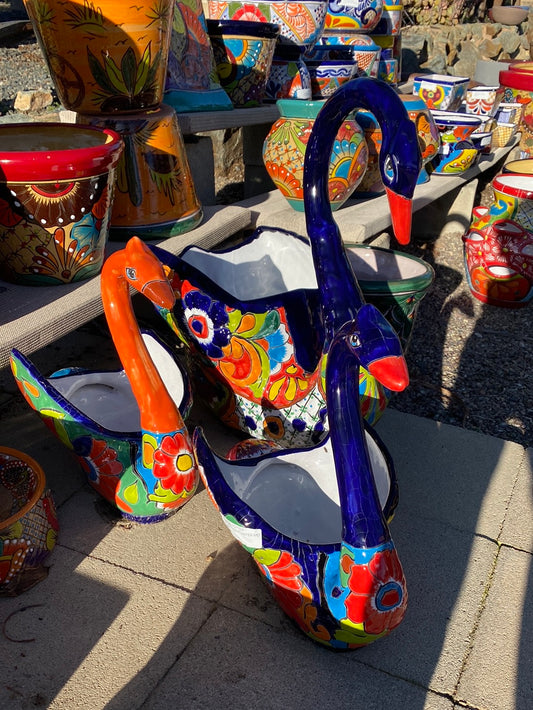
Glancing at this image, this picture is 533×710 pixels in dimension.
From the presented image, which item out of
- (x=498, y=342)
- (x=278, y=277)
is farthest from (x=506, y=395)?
(x=278, y=277)

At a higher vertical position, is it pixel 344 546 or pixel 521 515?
pixel 344 546

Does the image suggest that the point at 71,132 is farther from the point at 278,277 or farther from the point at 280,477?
the point at 280,477

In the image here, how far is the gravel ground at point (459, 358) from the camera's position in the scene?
2158 millimetres

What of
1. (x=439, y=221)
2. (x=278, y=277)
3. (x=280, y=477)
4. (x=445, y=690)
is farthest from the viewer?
(x=439, y=221)

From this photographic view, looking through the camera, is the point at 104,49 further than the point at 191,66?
No

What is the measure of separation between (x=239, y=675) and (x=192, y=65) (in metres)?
1.74

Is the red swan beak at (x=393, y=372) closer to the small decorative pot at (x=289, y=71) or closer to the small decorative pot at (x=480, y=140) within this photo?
the small decorative pot at (x=289, y=71)

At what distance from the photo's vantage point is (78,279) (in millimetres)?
1531

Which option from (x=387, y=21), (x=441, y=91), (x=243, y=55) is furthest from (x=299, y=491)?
(x=387, y=21)

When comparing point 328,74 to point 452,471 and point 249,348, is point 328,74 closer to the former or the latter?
point 249,348

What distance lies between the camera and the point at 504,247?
2.79 m

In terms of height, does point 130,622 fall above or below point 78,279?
below

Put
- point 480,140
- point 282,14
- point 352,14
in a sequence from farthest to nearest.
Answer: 1. point 480,140
2. point 352,14
3. point 282,14

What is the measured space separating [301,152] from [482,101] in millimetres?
2014
